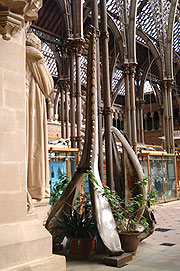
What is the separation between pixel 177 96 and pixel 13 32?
2781 centimetres

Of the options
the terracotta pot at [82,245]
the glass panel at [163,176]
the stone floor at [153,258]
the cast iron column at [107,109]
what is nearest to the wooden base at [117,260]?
the stone floor at [153,258]

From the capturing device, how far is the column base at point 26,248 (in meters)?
2.35

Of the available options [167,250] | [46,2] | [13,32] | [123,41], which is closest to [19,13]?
[13,32]

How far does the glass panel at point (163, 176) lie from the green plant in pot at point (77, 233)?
26.0 ft

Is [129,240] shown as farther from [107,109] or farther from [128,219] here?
[107,109]

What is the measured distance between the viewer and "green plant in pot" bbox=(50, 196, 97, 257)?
381 centimetres

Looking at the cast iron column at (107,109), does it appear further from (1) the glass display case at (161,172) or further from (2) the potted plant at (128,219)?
(1) the glass display case at (161,172)

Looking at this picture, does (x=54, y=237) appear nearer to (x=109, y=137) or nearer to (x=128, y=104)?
(x=109, y=137)

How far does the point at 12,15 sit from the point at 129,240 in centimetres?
281

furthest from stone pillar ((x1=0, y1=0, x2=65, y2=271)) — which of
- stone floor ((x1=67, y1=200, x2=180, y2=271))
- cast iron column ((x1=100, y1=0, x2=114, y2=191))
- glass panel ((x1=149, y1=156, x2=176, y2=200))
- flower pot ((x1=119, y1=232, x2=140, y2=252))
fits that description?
glass panel ((x1=149, y1=156, x2=176, y2=200))

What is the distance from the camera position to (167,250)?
422cm

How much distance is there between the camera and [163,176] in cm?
1210

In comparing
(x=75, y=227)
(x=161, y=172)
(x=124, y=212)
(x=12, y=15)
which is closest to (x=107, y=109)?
(x=124, y=212)

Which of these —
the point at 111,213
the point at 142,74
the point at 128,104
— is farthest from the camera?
the point at 142,74
